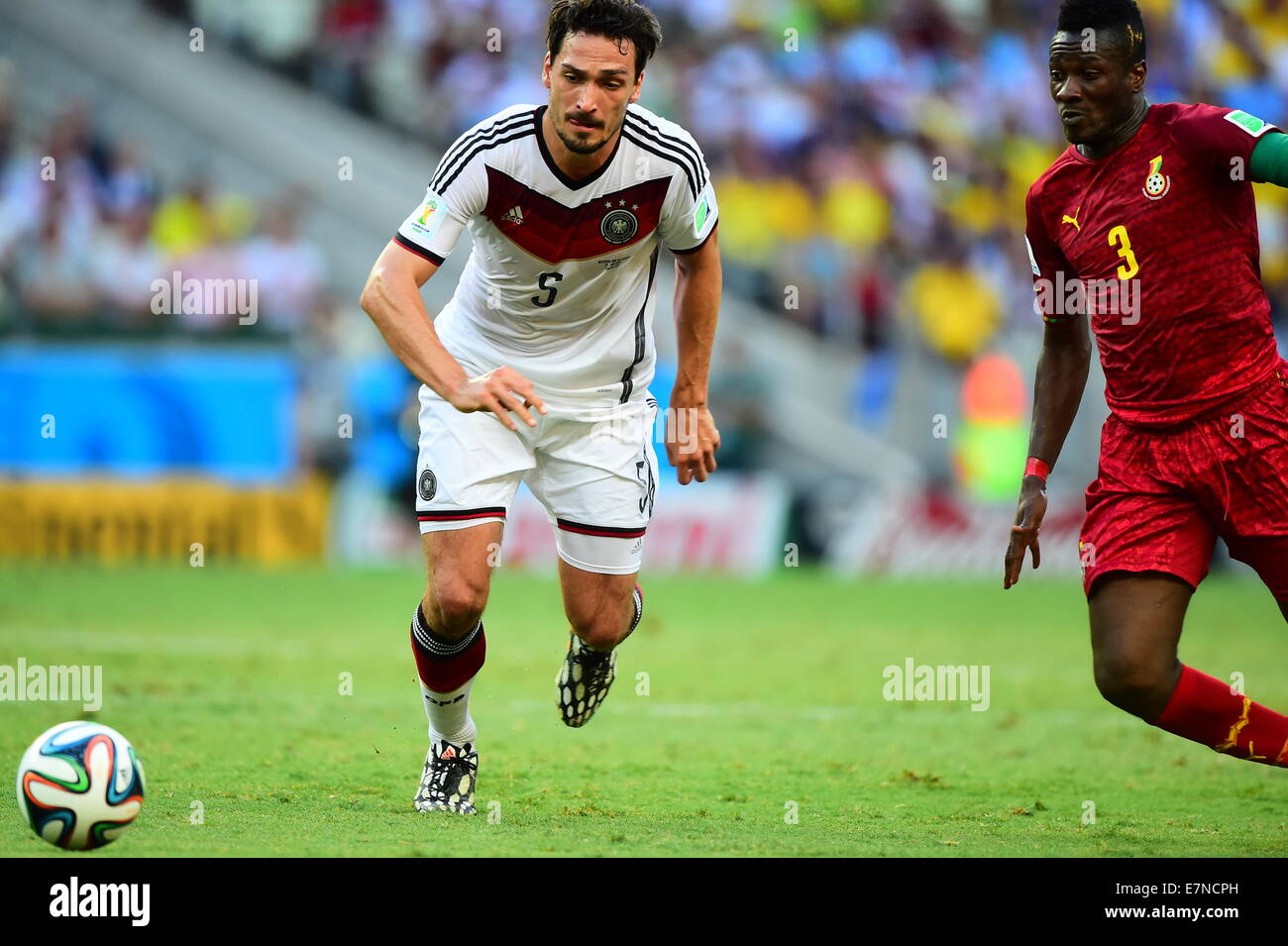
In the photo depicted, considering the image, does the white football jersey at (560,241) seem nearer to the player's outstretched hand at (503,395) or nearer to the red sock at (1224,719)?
the player's outstretched hand at (503,395)

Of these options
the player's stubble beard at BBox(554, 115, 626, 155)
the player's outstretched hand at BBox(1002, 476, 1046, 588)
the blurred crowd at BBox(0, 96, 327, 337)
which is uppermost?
the blurred crowd at BBox(0, 96, 327, 337)

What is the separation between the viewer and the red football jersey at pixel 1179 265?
5.49m

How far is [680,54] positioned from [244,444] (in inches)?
305

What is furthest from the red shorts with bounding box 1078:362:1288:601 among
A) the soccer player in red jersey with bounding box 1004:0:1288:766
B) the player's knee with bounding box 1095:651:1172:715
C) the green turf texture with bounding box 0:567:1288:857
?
the green turf texture with bounding box 0:567:1288:857

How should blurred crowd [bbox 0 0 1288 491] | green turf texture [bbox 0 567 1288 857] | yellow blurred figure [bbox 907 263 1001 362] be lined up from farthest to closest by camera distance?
yellow blurred figure [bbox 907 263 1001 362] < blurred crowd [bbox 0 0 1288 491] < green turf texture [bbox 0 567 1288 857]

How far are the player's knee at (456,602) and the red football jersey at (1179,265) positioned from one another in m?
2.45

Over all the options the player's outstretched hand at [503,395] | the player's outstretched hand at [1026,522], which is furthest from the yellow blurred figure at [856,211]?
the player's outstretched hand at [503,395]

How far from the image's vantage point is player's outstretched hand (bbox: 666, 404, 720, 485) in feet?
21.4

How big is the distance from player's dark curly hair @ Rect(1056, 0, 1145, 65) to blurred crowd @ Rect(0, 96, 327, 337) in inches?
469

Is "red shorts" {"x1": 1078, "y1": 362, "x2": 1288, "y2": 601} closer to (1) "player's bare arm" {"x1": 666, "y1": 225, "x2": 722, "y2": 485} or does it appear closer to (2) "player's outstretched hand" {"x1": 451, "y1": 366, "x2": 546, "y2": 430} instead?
(1) "player's bare arm" {"x1": 666, "y1": 225, "x2": 722, "y2": 485}

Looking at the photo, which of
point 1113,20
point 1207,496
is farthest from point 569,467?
point 1113,20

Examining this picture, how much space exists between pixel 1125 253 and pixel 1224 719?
163 cm

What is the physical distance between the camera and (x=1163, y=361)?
556 cm

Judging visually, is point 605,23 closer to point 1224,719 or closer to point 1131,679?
point 1131,679
